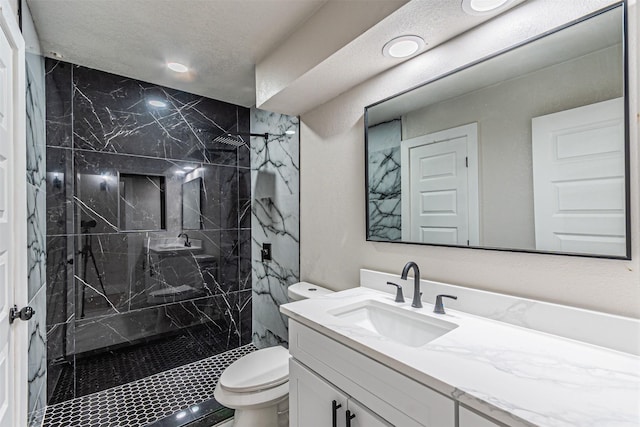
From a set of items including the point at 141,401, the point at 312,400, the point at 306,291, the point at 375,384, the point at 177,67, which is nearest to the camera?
the point at 375,384

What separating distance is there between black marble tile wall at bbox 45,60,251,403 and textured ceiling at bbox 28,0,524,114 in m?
0.38

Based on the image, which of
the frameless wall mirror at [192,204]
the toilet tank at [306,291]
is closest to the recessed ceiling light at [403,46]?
the toilet tank at [306,291]

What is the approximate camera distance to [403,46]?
4.47 feet

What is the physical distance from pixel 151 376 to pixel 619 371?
277cm

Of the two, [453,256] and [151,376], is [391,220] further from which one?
[151,376]

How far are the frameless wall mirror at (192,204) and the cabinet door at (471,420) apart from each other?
2.45m

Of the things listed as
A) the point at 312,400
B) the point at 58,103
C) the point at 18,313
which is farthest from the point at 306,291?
the point at 58,103

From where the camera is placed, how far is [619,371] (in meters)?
0.76

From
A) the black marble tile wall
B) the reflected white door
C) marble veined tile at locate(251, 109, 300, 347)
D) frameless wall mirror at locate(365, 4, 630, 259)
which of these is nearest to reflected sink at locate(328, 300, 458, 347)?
frameless wall mirror at locate(365, 4, 630, 259)

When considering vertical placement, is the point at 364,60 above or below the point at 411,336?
above

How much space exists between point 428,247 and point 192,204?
2075mm

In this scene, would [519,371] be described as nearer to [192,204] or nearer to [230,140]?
[192,204]

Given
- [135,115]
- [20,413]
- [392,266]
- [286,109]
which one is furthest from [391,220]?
[135,115]

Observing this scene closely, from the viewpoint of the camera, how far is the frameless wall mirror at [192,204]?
2.59 meters
